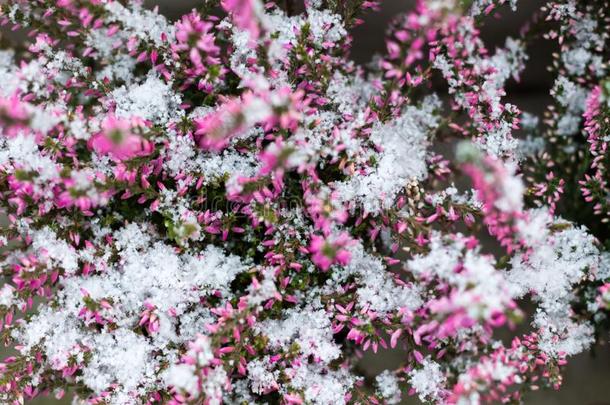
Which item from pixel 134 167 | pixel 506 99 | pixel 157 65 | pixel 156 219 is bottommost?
pixel 156 219

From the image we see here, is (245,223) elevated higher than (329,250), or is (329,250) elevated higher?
(329,250)

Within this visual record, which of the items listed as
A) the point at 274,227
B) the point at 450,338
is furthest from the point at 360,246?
the point at 450,338

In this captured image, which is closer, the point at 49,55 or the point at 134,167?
the point at 134,167

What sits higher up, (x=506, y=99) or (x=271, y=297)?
(x=506, y=99)

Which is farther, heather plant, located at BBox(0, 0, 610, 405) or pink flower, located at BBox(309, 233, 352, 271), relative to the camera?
heather plant, located at BBox(0, 0, 610, 405)

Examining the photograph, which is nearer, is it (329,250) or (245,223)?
(329,250)

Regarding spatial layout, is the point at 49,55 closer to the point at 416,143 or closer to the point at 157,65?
the point at 157,65

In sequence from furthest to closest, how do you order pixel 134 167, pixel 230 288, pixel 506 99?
pixel 506 99 < pixel 230 288 < pixel 134 167

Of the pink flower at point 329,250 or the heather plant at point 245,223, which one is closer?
the pink flower at point 329,250
